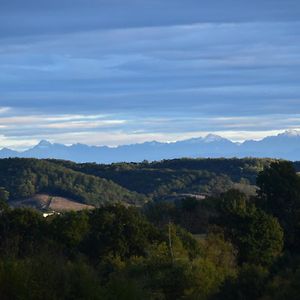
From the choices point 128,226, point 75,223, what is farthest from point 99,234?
point 75,223

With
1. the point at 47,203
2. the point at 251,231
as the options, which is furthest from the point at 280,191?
the point at 47,203

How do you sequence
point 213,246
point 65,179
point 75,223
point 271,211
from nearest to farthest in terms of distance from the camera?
point 213,246, point 75,223, point 271,211, point 65,179

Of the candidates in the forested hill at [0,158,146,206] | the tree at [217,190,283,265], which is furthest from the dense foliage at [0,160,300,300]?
the forested hill at [0,158,146,206]

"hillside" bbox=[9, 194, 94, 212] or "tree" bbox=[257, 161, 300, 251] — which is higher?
"tree" bbox=[257, 161, 300, 251]

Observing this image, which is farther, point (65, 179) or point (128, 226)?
point (65, 179)

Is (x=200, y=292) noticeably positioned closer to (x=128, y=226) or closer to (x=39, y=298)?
(x=39, y=298)

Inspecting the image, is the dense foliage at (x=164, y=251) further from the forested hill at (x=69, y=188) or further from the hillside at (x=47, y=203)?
the forested hill at (x=69, y=188)

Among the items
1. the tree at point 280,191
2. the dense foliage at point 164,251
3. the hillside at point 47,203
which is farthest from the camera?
the hillside at point 47,203

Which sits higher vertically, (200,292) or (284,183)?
(284,183)

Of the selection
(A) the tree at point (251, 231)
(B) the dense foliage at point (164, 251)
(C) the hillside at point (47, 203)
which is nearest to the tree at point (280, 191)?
(B) the dense foliage at point (164, 251)

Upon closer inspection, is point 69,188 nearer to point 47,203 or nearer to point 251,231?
point 47,203

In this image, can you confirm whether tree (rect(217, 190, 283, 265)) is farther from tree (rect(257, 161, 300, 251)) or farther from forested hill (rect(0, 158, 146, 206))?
forested hill (rect(0, 158, 146, 206))

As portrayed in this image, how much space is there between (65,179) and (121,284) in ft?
542

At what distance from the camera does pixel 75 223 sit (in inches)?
2968
